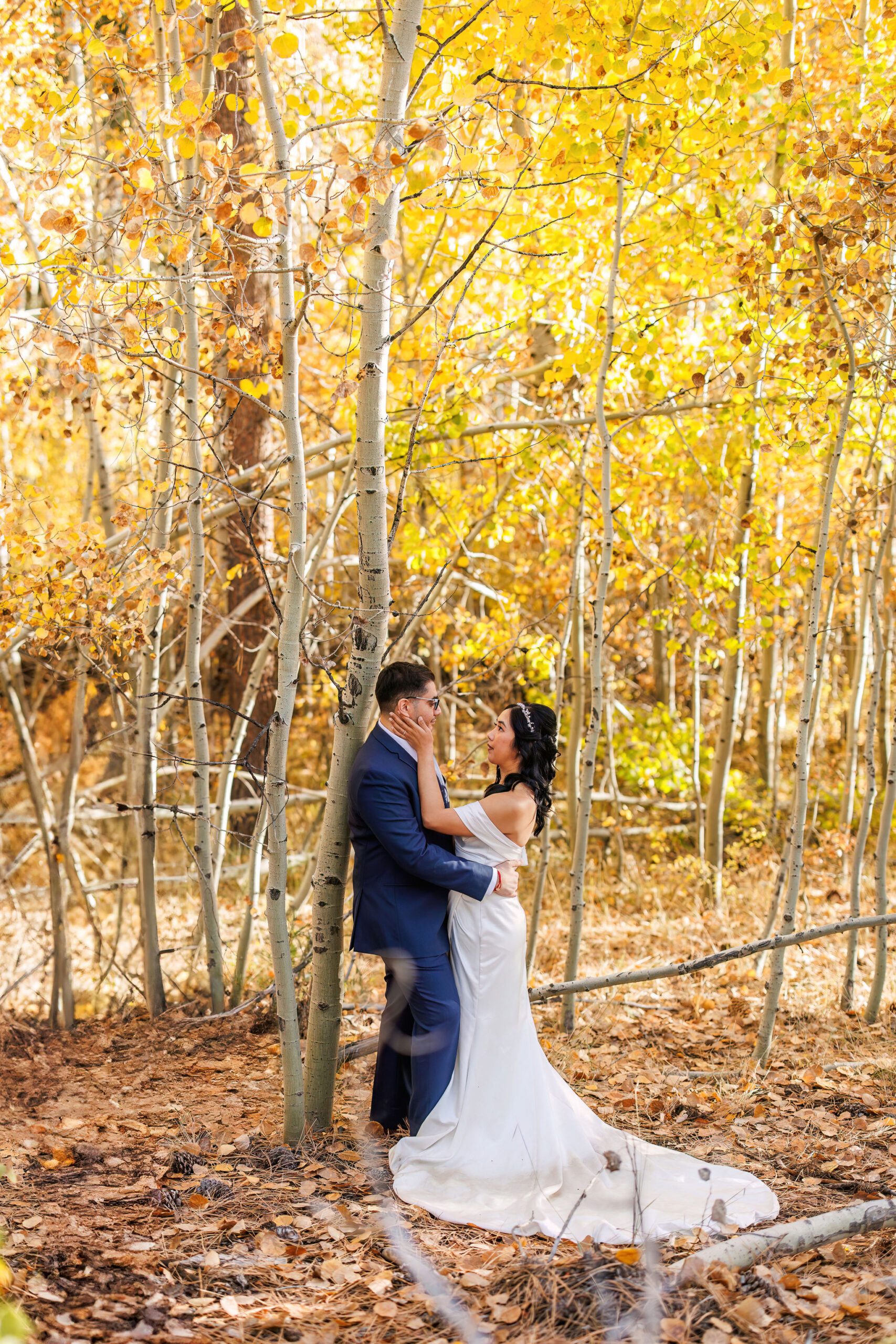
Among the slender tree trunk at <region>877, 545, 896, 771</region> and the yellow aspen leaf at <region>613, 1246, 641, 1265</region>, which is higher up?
the slender tree trunk at <region>877, 545, 896, 771</region>

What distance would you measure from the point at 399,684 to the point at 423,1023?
4.20 ft

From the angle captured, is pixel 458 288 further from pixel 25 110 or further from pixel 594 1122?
pixel 594 1122

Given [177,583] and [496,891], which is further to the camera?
[177,583]

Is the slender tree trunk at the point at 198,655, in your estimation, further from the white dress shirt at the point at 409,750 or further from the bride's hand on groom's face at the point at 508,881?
the bride's hand on groom's face at the point at 508,881

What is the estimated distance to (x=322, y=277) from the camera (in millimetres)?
3691

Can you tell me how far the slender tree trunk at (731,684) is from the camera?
7648mm

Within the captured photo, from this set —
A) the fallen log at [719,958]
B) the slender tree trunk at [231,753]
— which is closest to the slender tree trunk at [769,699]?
the slender tree trunk at [231,753]

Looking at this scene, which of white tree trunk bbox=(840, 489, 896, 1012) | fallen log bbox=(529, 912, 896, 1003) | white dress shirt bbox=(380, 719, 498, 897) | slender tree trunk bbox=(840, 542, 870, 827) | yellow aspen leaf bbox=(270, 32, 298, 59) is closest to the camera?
yellow aspen leaf bbox=(270, 32, 298, 59)

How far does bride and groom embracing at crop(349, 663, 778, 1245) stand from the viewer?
11.6 feet

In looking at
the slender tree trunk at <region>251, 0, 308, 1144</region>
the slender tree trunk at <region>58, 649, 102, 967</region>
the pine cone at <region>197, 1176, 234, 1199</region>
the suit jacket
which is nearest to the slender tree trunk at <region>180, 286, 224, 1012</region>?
the slender tree trunk at <region>58, 649, 102, 967</region>

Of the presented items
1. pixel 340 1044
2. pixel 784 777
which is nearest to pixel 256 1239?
pixel 340 1044

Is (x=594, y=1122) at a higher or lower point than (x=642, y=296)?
lower

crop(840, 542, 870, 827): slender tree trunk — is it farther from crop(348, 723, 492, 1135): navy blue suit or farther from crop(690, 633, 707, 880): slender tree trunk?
crop(348, 723, 492, 1135): navy blue suit

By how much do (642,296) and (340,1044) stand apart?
5059 millimetres
